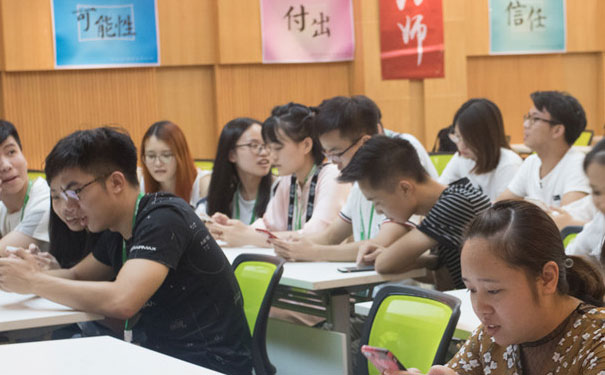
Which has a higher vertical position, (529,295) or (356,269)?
(529,295)

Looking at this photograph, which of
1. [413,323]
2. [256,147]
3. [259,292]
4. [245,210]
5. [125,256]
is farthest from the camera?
[245,210]

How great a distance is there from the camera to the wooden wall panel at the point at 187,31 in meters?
8.92

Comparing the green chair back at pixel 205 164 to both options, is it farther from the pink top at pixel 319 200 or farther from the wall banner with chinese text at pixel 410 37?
the pink top at pixel 319 200

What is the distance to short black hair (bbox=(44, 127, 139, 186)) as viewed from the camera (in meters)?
2.76

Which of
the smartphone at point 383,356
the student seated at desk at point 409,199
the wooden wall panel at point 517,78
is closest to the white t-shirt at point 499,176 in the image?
the student seated at desk at point 409,199

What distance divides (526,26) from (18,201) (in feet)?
26.7

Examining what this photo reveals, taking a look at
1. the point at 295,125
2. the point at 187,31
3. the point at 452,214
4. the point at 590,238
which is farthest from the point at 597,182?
the point at 187,31

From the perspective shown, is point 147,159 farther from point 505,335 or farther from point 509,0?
point 509,0

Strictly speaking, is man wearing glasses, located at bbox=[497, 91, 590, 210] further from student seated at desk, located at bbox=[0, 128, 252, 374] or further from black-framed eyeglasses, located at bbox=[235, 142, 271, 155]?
student seated at desk, located at bbox=[0, 128, 252, 374]

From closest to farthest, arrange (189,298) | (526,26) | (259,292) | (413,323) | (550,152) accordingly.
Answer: (413,323) → (189,298) → (259,292) → (550,152) → (526,26)

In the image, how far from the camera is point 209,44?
9.18m

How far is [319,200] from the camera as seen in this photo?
14.6 feet

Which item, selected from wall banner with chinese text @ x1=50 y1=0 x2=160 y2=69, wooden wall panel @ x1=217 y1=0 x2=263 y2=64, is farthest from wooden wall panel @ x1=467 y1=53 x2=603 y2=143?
wall banner with chinese text @ x1=50 y1=0 x2=160 y2=69

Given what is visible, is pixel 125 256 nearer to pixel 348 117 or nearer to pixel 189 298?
pixel 189 298
